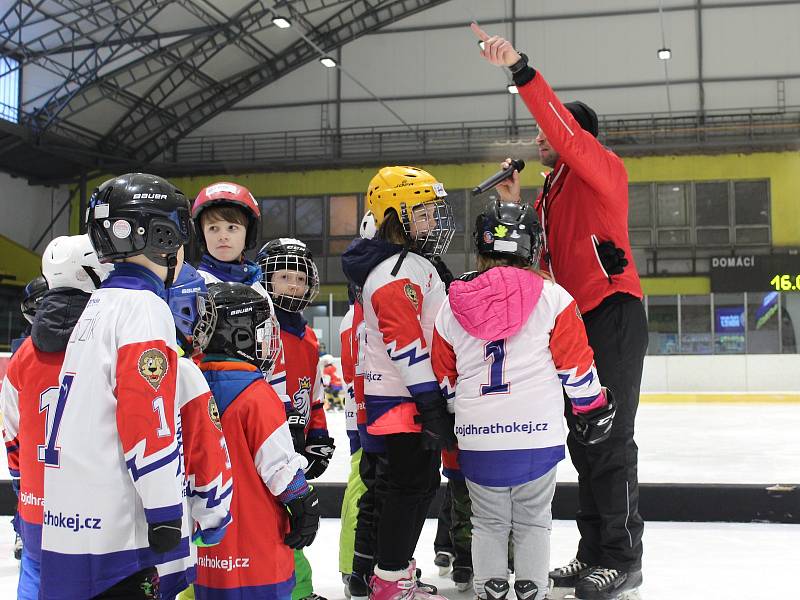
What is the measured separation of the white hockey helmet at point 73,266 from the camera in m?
1.97

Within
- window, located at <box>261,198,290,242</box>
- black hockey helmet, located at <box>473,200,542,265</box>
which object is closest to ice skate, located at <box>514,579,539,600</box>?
black hockey helmet, located at <box>473,200,542,265</box>

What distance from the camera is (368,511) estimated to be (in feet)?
8.36

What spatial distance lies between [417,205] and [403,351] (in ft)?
1.52

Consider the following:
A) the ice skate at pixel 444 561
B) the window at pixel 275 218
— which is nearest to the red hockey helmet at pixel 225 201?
the ice skate at pixel 444 561

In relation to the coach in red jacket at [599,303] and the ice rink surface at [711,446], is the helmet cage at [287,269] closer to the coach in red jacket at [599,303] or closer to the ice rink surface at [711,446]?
the coach in red jacket at [599,303]

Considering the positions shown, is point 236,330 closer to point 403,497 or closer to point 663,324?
point 403,497

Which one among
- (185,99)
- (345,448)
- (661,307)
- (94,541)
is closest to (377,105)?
(185,99)

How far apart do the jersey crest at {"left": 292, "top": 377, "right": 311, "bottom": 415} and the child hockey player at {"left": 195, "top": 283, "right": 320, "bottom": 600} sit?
0.70 m

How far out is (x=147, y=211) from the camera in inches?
59.1

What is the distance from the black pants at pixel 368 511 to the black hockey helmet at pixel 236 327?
746mm

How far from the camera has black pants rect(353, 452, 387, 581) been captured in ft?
8.04

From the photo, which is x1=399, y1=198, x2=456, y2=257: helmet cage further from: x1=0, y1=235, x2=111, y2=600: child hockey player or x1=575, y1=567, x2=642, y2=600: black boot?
x1=575, y1=567, x2=642, y2=600: black boot

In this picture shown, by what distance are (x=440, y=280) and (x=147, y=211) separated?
112 centimetres

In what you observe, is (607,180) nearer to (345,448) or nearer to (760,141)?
(345,448)
